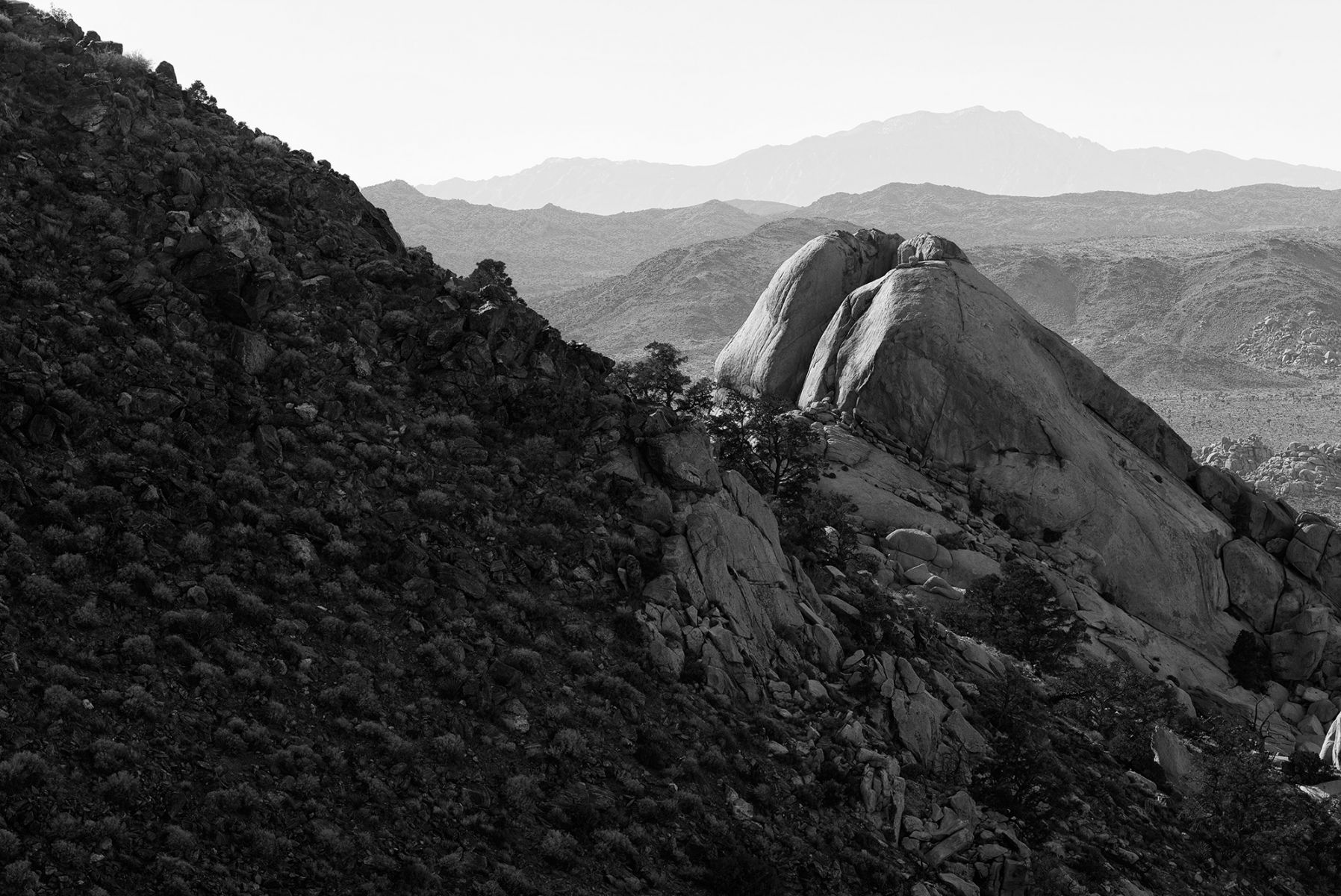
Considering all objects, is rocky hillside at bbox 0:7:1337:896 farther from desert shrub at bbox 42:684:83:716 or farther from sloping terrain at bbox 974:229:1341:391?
sloping terrain at bbox 974:229:1341:391

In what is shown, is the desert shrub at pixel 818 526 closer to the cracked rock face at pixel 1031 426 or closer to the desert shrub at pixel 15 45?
→ the cracked rock face at pixel 1031 426

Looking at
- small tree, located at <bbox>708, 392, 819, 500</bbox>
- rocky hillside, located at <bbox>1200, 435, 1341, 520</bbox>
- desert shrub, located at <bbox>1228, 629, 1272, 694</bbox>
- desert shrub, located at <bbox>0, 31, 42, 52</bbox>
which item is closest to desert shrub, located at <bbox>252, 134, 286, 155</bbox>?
desert shrub, located at <bbox>0, 31, 42, 52</bbox>

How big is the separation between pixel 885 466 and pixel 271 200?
27.4 m

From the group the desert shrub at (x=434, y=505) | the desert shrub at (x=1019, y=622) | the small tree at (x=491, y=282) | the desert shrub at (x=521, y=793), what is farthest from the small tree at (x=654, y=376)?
the desert shrub at (x=521, y=793)

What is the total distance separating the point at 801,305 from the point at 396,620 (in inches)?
1517

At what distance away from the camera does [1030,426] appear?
157 feet

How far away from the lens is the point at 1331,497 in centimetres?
8594

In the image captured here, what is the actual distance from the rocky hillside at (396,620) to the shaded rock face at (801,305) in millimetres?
23288

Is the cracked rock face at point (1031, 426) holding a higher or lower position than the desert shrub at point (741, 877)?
higher

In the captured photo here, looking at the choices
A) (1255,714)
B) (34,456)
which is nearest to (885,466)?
(1255,714)

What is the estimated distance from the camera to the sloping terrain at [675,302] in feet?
491

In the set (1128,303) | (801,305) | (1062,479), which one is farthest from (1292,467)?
(1128,303)

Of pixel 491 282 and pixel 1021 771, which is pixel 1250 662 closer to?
pixel 1021 771

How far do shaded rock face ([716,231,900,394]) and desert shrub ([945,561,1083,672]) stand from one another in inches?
788
